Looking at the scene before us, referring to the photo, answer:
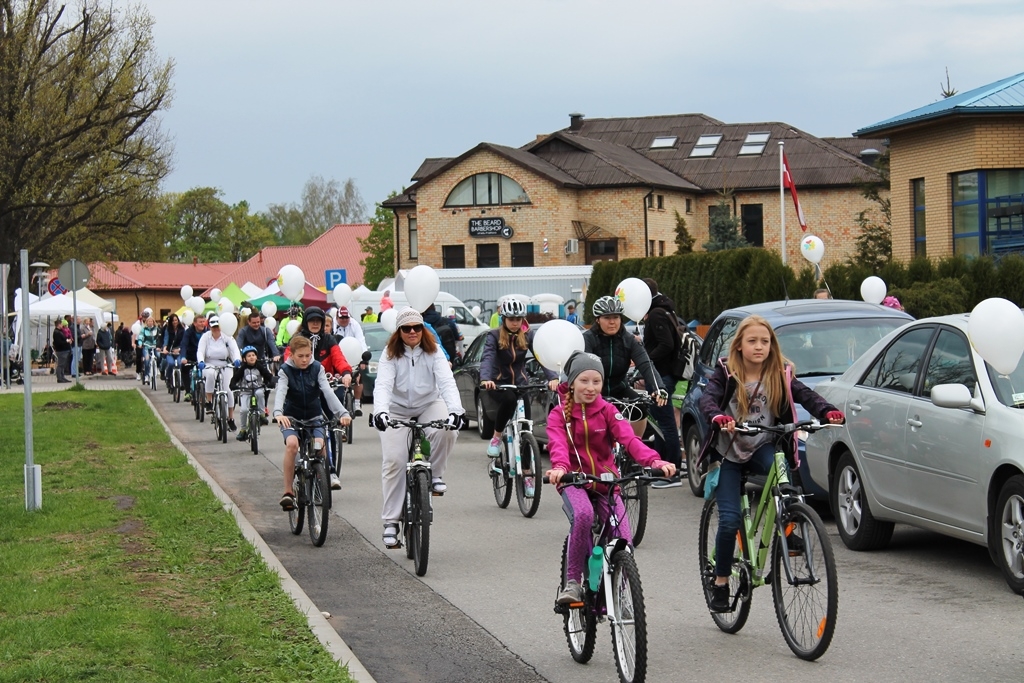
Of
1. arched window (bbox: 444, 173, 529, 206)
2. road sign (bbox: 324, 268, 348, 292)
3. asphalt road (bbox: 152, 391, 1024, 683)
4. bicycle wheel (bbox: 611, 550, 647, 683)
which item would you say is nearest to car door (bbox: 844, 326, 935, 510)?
asphalt road (bbox: 152, 391, 1024, 683)

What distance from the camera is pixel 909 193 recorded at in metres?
29.8

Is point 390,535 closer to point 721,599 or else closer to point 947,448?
point 721,599

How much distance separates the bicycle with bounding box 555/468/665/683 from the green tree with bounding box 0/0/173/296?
132ft

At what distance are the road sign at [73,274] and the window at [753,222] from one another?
154 ft

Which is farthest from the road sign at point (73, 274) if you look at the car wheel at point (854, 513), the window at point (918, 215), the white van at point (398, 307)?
the car wheel at point (854, 513)

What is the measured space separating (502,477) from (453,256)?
57956 mm

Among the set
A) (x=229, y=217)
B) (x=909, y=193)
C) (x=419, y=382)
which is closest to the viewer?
(x=419, y=382)

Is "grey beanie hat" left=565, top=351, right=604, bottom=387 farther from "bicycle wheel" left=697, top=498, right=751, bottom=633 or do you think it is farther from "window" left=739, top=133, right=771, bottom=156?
"window" left=739, top=133, right=771, bottom=156

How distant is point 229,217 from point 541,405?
120m

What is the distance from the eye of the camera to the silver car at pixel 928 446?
8.20 metres

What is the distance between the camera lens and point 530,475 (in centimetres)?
1237

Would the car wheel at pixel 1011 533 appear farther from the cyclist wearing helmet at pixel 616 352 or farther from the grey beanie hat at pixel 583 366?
the cyclist wearing helmet at pixel 616 352

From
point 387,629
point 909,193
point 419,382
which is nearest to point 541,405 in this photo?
point 419,382

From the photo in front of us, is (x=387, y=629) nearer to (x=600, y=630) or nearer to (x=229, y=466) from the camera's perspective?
(x=600, y=630)
